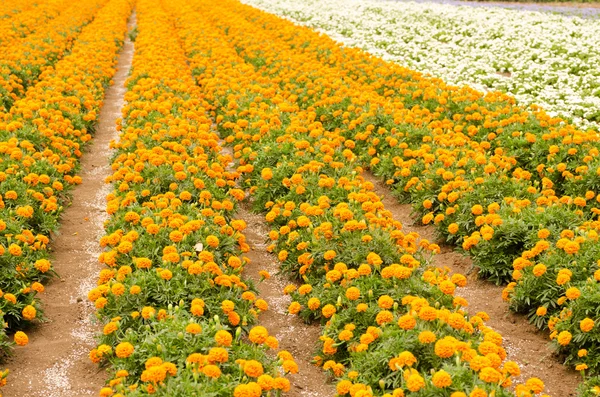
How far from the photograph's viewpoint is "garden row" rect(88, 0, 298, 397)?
445 centimetres

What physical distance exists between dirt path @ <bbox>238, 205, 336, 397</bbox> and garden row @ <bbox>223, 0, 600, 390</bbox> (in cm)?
210

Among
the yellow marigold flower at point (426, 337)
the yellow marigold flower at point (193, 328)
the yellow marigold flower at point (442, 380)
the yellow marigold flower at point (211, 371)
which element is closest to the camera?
the yellow marigold flower at point (442, 380)

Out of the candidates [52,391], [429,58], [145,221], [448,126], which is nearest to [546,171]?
[448,126]

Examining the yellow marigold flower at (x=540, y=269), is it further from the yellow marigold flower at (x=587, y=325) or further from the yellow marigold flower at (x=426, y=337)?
the yellow marigold flower at (x=426, y=337)

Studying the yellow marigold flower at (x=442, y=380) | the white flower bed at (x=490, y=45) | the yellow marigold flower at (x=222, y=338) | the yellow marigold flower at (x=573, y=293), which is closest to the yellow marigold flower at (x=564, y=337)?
the yellow marigold flower at (x=573, y=293)

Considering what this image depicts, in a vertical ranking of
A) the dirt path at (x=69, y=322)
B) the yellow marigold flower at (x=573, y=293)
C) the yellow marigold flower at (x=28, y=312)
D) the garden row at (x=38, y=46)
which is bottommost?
the dirt path at (x=69, y=322)

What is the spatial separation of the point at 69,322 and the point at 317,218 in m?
2.93

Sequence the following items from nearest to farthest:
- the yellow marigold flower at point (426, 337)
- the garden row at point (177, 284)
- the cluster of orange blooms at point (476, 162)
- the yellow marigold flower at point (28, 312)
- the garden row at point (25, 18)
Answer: the garden row at point (177, 284), the yellow marigold flower at point (426, 337), the yellow marigold flower at point (28, 312), the cluster of orange blooms at point (476, 162), the garden row at point (25, 18)

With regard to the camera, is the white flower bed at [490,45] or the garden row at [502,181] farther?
the white flower bed at [490,45]

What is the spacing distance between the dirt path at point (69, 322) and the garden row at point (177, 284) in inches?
Result: 13.4

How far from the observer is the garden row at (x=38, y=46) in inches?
516

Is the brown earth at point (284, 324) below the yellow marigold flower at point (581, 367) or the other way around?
below

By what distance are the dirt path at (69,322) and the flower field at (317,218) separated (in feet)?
0.61

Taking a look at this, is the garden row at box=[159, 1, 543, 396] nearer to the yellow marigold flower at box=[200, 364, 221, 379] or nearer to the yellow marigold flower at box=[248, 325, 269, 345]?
the yellow marigold flower at box=[248, 325, 269, 345]
